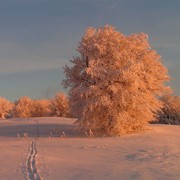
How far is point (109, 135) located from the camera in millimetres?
26812

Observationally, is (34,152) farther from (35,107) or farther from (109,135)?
(35,107)

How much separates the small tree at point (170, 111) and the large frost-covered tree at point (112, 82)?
30833 mm

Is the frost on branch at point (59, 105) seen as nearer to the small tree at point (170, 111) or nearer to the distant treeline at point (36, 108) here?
the distant treeline at point (36, 108)

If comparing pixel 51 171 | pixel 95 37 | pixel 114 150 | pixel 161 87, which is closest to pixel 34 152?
pixel 114 150

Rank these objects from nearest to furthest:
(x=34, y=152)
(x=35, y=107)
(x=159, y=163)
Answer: (x=159, y=163), (x=34, y=152), (x=35, y=107)

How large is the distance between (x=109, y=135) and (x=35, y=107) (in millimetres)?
60135

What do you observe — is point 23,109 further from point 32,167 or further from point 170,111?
point 32,167

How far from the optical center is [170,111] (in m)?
59.4

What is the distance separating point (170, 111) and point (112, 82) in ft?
115

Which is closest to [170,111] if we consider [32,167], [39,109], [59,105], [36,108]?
[59,105]

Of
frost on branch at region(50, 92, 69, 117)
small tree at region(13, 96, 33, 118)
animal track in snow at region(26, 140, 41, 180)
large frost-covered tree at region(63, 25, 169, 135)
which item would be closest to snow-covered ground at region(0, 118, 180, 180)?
animal track in snow at region(26, 140, 41, 180)

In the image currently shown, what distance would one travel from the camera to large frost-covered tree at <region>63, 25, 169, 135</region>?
25859mm

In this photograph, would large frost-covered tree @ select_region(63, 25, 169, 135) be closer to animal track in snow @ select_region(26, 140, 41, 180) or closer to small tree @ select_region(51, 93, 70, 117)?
animal track in snow @ select_region(26, 140, 41, 180)

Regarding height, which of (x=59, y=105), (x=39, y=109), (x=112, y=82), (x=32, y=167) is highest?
(x=59, y=105)
